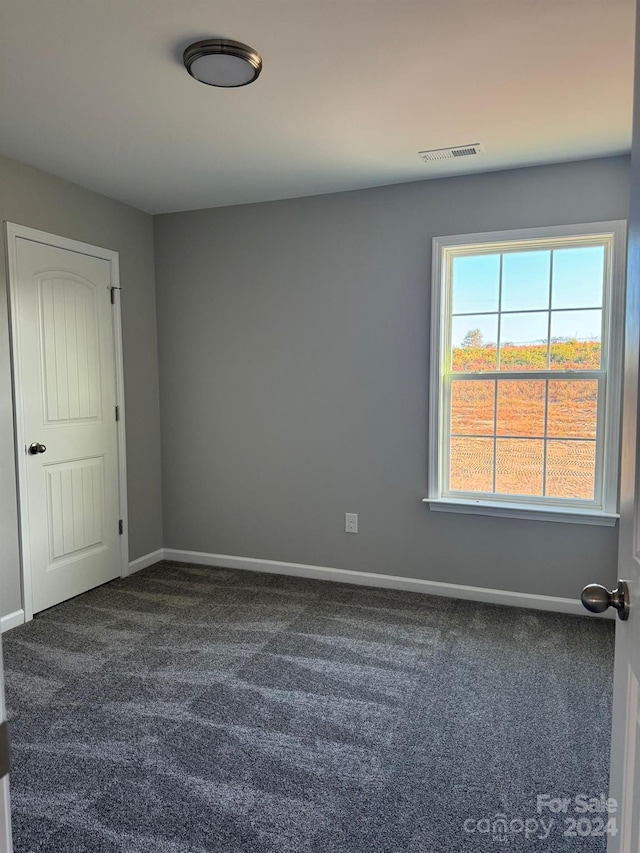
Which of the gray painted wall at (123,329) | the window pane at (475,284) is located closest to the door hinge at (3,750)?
the gray painted wall at (123,329)

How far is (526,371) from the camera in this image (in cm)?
343

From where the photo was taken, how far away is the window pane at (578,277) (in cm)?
324

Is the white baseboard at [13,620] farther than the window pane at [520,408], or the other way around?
the window pane at [520,408]

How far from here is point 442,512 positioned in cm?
361

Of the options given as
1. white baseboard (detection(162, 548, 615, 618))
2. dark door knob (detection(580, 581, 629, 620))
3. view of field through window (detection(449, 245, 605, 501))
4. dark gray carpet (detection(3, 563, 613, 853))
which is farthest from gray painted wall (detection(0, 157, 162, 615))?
dark door knob (detection(580, 581, 629, 620))

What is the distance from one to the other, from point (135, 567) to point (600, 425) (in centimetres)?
319

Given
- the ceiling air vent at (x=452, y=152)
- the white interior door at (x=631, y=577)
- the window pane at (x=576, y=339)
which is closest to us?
the white interior door at (x=631, y=577)

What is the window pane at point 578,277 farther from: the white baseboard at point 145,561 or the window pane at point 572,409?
the white baseboard at point 145,561

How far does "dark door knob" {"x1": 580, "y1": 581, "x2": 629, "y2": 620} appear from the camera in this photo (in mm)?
1000

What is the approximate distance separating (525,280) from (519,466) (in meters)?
1.10

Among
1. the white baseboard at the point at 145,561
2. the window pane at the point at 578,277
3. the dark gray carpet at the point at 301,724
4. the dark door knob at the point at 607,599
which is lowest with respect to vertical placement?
the dark gray carpet at the point at 301,724

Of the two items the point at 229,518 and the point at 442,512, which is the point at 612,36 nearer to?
the point at 442,512

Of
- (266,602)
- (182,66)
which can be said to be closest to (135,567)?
(266,602)

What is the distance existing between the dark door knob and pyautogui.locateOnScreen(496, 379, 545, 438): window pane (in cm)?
250
